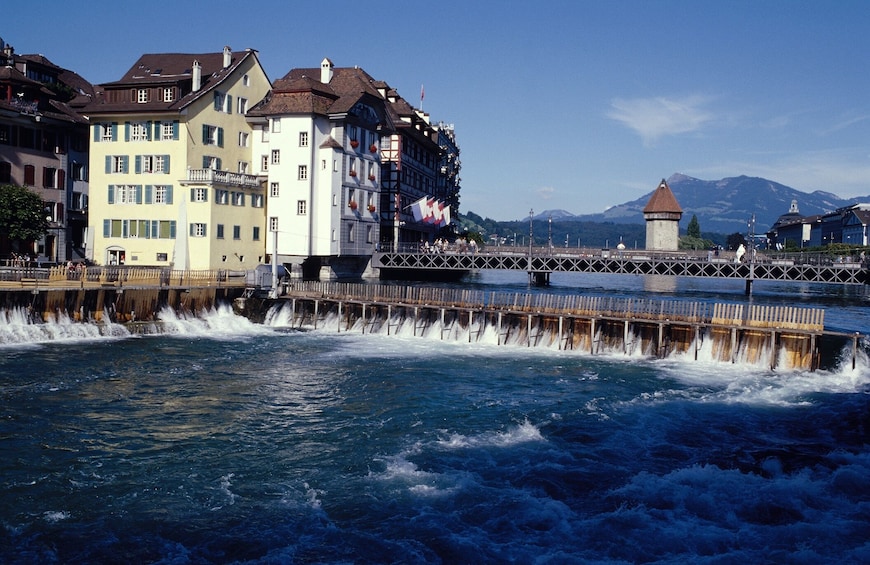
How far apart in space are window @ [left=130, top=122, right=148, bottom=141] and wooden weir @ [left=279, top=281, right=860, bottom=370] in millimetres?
23203

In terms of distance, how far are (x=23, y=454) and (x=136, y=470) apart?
4.18 meters

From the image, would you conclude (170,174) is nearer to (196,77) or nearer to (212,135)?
(212,135)

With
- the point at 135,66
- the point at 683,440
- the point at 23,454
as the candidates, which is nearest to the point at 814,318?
the point at 683,440

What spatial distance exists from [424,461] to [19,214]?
169 feet

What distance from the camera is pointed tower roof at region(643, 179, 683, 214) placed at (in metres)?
131

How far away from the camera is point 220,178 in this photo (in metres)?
71.9

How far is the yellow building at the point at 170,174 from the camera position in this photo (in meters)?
70.8

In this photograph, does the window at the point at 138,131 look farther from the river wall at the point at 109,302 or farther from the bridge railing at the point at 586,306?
the bridge railing at the point at 586,306

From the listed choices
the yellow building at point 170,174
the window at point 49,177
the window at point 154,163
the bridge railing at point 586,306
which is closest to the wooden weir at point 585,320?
the bridge railing at point 586,306

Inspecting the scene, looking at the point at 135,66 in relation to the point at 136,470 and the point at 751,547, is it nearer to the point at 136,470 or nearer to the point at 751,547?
the point at 136,470

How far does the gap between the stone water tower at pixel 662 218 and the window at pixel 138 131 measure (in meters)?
86.3

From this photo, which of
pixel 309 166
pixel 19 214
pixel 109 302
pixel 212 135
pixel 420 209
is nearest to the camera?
pixel 109 302

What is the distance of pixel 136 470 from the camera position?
23.5 m

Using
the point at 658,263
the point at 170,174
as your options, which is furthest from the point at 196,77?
the point at 658,263
